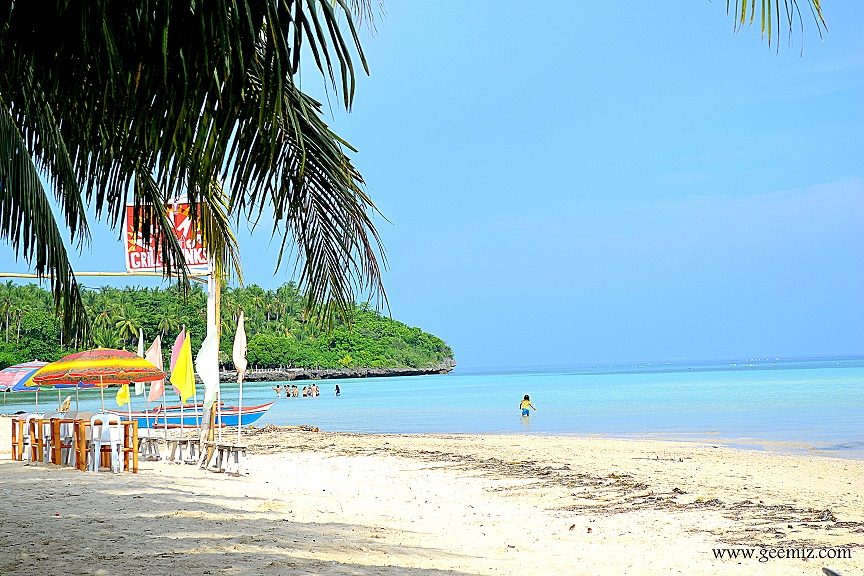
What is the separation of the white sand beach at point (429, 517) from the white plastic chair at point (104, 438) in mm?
283

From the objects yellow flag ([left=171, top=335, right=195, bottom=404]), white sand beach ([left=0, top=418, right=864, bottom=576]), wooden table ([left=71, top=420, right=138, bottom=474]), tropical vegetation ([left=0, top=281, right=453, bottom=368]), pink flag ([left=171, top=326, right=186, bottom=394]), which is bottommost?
white sand beach ([left=0, top=418, right=864, bottom=576])

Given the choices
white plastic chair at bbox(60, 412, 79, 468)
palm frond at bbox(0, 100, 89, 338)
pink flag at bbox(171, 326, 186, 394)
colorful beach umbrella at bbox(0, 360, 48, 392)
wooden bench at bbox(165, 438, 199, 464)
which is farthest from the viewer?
colorful beach umbrella at bbox(0, 360, 48, 392)

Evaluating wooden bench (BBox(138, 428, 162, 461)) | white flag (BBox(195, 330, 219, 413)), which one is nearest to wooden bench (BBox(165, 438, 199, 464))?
wooden bench (BBox(138, 428, 162, 461))

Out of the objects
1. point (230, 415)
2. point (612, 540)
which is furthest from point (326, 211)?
point (230, 415)

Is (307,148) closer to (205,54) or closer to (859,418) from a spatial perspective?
(205,54)

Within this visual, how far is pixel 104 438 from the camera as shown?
10.3m

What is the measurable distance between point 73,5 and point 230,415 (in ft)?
65.1

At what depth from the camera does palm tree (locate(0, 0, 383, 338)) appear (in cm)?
251

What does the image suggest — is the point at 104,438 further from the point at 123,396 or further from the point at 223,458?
the point at 123,396

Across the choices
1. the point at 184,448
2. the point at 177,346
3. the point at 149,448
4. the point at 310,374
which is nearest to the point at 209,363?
the point at 177,346

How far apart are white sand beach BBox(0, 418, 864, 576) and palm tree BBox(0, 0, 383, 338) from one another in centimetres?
170

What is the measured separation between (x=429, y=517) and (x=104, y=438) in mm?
4607

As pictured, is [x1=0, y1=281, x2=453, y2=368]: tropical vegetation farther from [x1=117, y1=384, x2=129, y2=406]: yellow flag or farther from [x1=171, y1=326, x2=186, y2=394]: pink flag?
[x1=171, y1=326, x2=186, y2=394]: pink flag

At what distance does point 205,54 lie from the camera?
2457 mm
